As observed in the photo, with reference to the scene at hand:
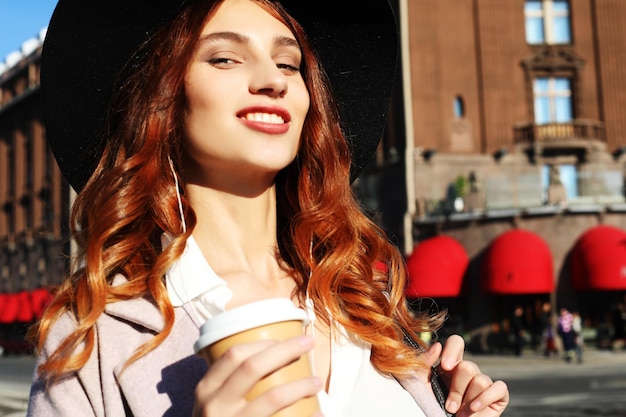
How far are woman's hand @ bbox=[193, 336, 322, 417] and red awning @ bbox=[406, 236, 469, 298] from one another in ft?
81.1

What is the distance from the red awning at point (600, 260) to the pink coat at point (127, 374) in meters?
25.1

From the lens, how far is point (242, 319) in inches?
51.4

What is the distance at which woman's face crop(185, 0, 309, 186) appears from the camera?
1963 millimetres

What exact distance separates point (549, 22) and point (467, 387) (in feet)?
102

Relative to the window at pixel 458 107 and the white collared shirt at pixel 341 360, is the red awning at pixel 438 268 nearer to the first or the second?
the window at pixel 458 107

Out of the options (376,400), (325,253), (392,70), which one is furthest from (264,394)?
(392,70)

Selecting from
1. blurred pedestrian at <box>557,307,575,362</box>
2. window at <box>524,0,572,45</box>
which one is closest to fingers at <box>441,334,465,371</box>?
blurred pedestrian at <box>557,307,575,362</box>

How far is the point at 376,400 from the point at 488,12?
99.9ft

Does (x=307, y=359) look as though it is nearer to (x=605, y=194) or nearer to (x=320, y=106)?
(x=320, y=106)

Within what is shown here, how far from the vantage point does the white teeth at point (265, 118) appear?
1.98 m

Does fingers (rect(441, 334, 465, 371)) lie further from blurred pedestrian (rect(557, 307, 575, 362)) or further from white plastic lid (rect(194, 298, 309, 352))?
blurred pedestrian (rect(557, 307, 575, 362))

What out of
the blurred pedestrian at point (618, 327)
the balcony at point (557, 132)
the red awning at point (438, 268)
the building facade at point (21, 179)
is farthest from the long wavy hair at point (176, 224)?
the building facade at point (21, 179)

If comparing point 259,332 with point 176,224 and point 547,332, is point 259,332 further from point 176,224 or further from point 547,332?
point 547,332

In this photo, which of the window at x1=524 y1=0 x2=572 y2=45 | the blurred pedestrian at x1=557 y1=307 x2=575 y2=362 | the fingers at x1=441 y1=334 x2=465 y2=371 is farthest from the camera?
the window at x1=524 y1=0 x2=572 y2=45
